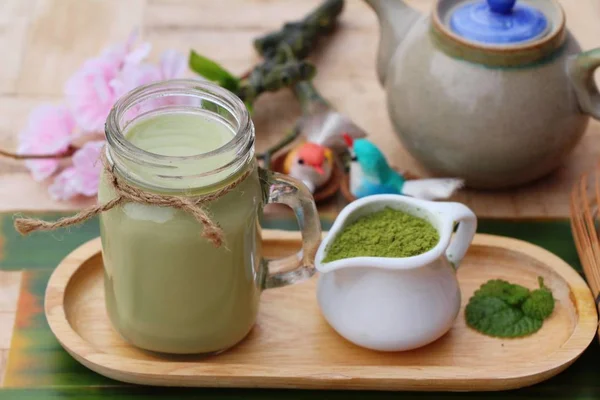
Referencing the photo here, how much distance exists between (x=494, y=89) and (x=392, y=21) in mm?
193

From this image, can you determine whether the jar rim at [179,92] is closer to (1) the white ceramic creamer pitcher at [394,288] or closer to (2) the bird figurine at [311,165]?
(1) the white ceramic creamer pitcher at [394,288]

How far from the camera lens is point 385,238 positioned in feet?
3.01

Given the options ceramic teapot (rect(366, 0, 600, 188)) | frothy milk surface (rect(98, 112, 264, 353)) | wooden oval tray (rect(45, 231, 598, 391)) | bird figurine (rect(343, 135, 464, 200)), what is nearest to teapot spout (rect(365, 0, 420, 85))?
ceramic teapot (rect(366, 0, 600, 188))

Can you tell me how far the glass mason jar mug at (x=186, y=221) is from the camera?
825mm

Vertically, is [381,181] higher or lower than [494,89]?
lower

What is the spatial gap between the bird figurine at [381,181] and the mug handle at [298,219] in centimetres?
20

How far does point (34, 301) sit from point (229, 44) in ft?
2.04

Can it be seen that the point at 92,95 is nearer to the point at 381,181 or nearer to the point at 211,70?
the point at 211,70

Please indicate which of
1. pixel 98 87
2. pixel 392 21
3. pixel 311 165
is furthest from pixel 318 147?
pixel 98 87

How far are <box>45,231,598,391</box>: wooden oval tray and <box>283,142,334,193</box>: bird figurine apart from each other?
12 cm

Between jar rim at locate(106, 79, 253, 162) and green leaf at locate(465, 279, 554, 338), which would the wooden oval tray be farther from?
jar rim at locate(106, 79, 253, 162)

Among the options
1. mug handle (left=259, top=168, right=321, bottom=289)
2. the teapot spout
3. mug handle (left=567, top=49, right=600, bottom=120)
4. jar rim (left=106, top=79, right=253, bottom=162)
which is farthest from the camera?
the teapot spout

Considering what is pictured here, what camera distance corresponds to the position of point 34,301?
103cm

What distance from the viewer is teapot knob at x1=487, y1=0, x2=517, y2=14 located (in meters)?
1.10
